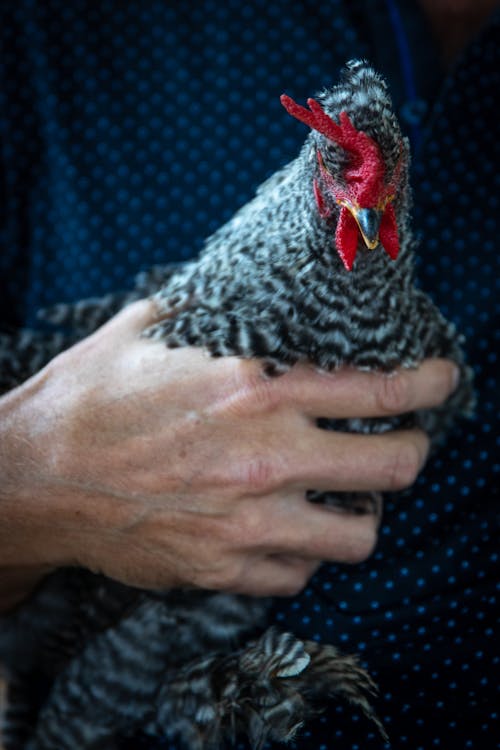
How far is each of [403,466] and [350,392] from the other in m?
0.13

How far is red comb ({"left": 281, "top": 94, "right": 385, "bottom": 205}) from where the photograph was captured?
73cm

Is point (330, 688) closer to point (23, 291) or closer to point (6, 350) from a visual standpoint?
point (6, 350)

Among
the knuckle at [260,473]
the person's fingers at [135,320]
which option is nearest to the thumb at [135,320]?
the person's fingers at [135,320]

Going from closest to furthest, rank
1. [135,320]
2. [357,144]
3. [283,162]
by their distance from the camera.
→ 1. [357,144]
2. [135,320]
3. [283,162]

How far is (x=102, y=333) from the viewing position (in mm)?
986

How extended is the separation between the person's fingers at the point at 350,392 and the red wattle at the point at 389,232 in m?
0.17

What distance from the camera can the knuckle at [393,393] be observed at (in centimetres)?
92

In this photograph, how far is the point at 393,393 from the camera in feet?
3.02

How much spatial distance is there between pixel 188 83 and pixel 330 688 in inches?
36.6

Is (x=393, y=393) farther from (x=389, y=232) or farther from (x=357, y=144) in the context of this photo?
(x=357, y=144)

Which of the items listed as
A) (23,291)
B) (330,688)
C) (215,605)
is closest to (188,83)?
(23,291)

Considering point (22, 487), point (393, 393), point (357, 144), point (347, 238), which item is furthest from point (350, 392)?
point (22, 487)

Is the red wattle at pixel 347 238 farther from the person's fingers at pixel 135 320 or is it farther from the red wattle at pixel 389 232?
the person's fingers at pixel 135 320

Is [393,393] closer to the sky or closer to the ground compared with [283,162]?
closer to the ground
